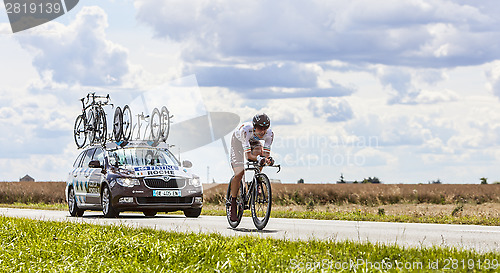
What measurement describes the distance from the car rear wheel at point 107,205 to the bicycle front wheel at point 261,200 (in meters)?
6.05

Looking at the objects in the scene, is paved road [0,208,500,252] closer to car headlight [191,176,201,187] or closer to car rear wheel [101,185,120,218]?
car headlight [191,176,201,187]

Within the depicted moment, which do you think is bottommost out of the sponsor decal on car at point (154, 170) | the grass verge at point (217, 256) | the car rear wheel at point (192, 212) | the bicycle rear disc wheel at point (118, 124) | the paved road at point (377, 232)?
the grass verge at point (217, 256)

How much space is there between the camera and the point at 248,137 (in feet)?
39.8

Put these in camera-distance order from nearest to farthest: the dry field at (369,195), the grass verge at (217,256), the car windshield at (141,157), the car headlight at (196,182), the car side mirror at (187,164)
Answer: the grass verge at (217,256) < the car headlight at (196,182) < the car side mirror at (187,164) < the car windshield at (141,157) < the dry field at (369,195)

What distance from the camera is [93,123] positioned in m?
24.3

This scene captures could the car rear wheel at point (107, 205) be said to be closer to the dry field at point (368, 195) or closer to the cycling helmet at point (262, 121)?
the cycling helmet at point (262, 121)

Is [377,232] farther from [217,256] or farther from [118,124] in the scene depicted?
[118,124]

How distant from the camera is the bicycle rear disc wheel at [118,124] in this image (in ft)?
72.0

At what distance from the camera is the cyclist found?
12031 millimetres

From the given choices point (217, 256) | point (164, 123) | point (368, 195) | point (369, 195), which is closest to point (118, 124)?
point (164, 123)

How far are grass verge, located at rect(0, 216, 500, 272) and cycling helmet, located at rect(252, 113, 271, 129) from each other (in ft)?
7.83

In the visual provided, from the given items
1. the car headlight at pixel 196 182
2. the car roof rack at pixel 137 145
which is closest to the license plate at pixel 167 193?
the car headlight at pixel 196 182

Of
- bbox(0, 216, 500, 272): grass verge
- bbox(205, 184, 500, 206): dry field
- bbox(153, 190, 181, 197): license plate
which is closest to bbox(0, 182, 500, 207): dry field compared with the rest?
bbox(205, 184, 500, 206): dry field

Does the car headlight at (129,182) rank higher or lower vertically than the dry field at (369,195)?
lower
